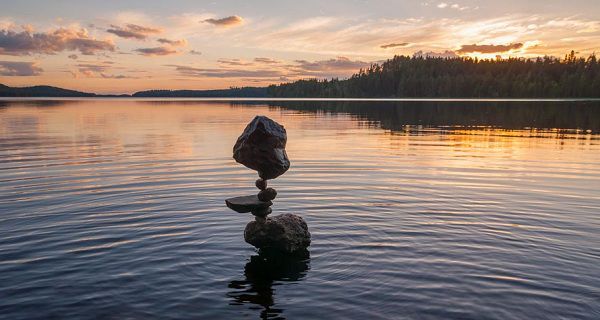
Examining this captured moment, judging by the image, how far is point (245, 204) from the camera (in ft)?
48.3

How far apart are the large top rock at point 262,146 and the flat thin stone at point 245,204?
1.02 metres

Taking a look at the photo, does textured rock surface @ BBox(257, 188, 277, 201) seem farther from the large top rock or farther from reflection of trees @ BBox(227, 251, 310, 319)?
reflection of trees @ BBox(227, 251, 310, 319)

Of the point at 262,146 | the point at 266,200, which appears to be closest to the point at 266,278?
the point at 266,200

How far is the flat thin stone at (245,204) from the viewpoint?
1477 centimetres

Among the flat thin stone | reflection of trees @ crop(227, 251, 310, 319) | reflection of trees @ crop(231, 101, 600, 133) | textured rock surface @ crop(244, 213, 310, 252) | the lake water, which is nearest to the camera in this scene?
the lake water

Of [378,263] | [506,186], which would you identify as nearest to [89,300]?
[378,263]

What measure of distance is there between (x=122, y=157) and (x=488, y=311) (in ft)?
102

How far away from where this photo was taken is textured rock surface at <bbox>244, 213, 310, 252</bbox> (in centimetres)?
1466

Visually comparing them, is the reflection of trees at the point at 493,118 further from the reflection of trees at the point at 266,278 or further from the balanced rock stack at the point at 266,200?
the reflection of trees at the point at 266,278

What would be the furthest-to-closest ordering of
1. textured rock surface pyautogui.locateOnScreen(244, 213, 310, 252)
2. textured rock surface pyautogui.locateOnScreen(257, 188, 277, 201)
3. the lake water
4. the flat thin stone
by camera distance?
textured rock surface pyautogui.locateOnScreen(257, 188, 277, 201) < the flat thin stone < textured rock surface pyautogui.locateOnScreen(244, 213, 310, 252) < the lake water

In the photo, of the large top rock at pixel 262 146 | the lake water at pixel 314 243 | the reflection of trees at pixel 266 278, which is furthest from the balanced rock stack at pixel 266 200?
the lake water at pixel 314 243

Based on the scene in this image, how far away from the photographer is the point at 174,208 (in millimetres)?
19938

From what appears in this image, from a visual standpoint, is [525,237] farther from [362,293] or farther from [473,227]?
[362,293]

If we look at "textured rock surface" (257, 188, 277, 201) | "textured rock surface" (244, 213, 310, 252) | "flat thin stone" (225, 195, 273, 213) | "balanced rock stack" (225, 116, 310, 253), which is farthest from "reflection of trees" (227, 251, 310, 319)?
"textured rock surface" (257, 188, 277, 201)
